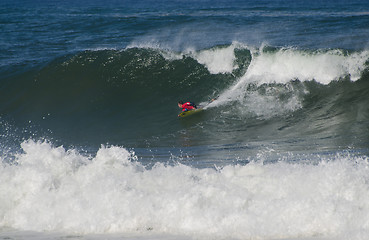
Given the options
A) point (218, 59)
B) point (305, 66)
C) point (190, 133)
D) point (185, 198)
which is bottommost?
point (185, 198)

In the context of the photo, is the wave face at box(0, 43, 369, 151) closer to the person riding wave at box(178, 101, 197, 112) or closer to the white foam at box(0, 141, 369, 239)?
the person riding wave at box(178, 101, 197, 112)

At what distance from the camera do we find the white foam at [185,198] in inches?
241

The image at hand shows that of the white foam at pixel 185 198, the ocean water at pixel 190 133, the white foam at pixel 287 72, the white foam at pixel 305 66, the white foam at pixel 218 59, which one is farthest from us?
the white foam at pixel 218 59

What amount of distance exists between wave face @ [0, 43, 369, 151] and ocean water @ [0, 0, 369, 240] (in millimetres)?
71

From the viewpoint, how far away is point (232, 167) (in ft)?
25.2

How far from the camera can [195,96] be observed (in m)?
15.8

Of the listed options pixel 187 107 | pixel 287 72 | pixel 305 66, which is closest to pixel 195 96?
pixel 187 107

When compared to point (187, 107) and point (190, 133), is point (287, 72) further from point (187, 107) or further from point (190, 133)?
point (190, 133)

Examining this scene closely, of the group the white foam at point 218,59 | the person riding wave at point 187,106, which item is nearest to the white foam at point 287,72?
the person riding wave at point 187,106

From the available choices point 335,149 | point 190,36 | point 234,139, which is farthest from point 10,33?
point 335,149

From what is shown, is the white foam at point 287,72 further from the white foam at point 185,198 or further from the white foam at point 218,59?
the white foam at point 185,198

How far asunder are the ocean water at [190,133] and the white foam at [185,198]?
22 millimetres

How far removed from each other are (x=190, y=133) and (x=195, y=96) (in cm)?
391

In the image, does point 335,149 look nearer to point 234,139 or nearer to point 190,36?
point 234,139
